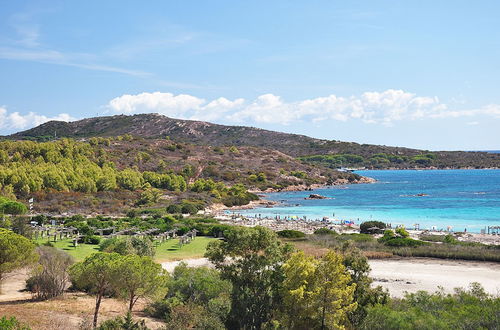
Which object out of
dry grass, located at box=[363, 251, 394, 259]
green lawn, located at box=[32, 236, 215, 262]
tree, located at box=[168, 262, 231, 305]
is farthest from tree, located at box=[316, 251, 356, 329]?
dry grass, located at box=[363, 251, 394, 259]

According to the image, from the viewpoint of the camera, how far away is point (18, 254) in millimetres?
19266

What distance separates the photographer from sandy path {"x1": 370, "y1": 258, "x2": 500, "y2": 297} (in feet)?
79.8

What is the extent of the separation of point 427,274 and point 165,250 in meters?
17.6

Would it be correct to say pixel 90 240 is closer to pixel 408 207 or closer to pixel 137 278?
pixel 137 278

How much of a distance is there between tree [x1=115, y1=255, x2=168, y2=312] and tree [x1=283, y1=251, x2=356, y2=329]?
5551mm

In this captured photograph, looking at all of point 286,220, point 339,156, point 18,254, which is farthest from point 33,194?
point 339,156

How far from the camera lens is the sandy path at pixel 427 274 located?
2436cm

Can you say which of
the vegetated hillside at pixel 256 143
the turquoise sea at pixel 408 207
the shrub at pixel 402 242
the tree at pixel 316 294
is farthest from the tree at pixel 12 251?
the vegetated hillside at pixel 256 143

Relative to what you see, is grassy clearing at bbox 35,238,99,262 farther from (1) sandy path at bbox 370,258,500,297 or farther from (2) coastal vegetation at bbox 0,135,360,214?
(1) sandy path at bbox 370,258,500,297

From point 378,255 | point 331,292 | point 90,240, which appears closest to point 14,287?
point 90,240

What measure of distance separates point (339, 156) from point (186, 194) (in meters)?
111

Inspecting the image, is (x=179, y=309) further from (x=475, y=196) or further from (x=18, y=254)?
(x=475, y=196)

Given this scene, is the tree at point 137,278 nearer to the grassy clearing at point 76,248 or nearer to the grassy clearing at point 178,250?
the grassy clearing at point 76,248

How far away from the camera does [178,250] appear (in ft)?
111
